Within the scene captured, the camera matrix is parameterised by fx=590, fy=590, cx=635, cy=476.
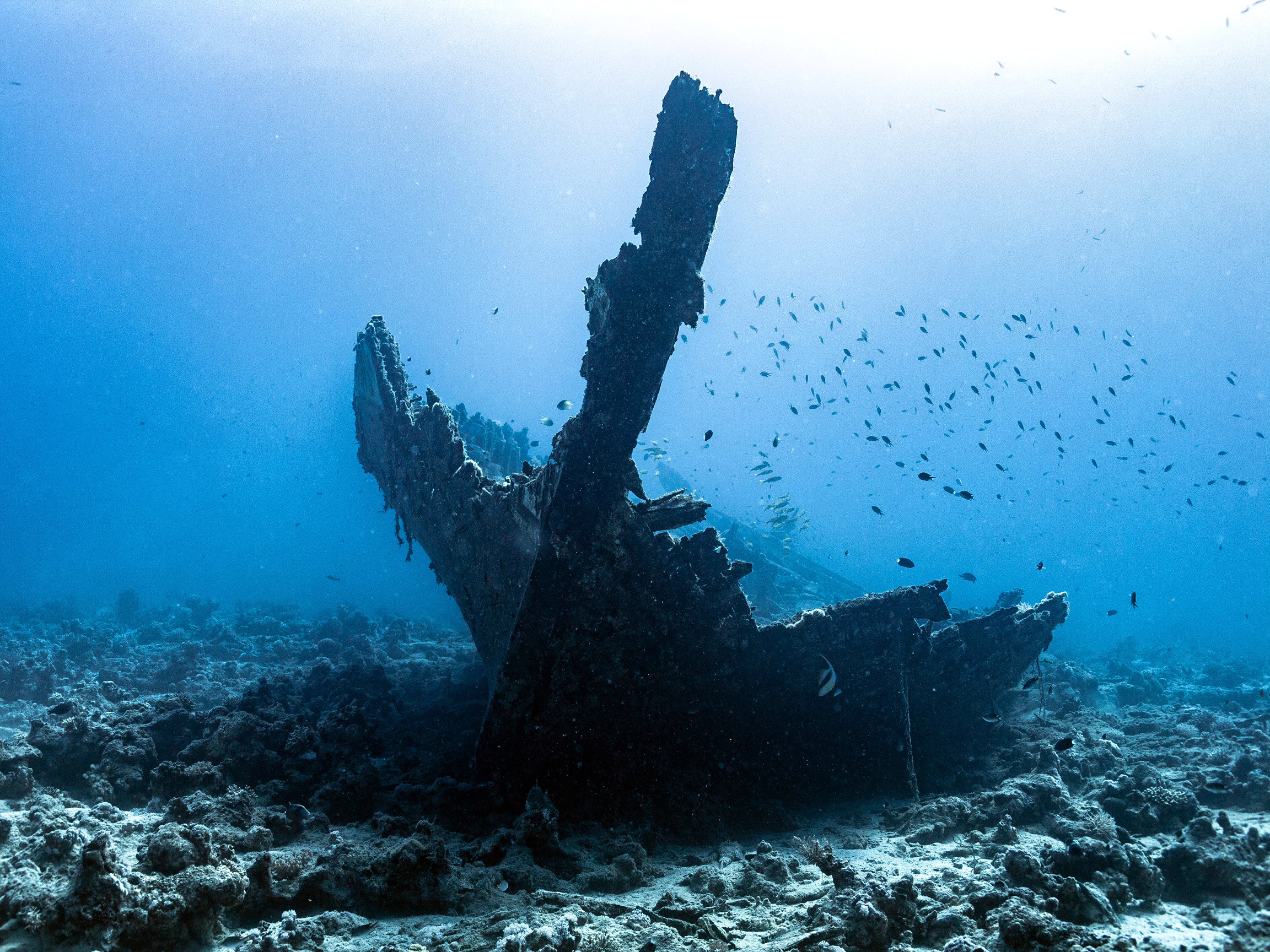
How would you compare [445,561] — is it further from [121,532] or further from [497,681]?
[121,532]

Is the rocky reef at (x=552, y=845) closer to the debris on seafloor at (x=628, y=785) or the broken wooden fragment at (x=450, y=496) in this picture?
the debris on seafloor at (x=628, y=785)

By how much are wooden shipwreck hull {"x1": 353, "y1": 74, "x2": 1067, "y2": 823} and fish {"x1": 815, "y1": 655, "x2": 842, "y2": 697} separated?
131mm

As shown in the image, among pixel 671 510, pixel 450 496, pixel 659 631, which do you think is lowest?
pixel 659 631

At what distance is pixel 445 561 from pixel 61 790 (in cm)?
487

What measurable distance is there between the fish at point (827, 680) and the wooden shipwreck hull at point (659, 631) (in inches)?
5.2

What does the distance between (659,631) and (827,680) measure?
1893 millimetres

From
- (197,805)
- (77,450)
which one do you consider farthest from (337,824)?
(77,450)

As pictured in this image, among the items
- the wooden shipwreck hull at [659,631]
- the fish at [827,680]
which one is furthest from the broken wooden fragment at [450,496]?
the fish at [827,680]

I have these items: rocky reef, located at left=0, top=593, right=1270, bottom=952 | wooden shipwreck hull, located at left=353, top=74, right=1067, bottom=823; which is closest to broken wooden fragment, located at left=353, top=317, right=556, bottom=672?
wooden shipwreck hull, located at left=353, top=74, right=1067, bottom=823

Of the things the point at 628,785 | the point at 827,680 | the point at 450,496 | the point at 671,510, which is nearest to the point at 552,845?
the point at 628,785

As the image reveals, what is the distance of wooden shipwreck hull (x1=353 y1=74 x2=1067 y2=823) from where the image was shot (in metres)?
5.52

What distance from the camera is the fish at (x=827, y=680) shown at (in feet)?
20.6

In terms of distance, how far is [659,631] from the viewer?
646 centimetres

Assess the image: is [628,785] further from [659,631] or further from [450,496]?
[450,496]
